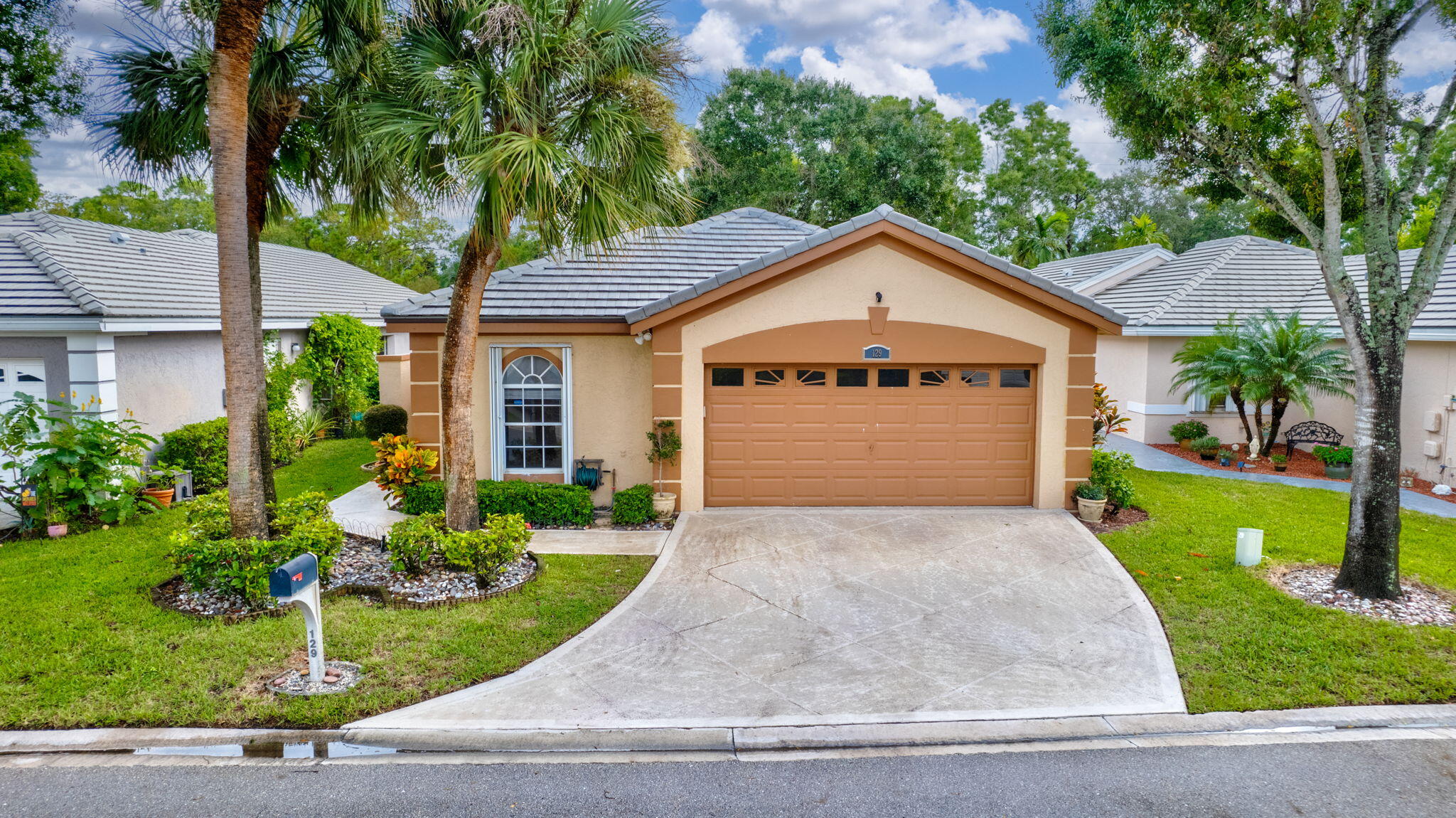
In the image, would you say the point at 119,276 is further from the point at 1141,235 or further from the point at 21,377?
the point at 1141,235

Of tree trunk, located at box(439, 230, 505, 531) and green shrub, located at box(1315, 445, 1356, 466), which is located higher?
tree trunk, located at box(439, 230, 505, 531)

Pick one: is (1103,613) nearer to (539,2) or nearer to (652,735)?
(652,735)

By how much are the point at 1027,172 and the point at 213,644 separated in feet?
146

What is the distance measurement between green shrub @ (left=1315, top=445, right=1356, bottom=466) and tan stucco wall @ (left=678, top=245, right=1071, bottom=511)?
6.91m

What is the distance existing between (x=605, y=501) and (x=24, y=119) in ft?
78.0

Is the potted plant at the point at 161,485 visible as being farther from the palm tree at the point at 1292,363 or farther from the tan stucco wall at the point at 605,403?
the palm tree at the point at 1292,363

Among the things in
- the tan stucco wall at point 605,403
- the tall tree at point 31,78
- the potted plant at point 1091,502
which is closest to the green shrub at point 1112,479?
the potted plant at point 1091,502

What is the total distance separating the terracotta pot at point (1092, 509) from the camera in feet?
36.8

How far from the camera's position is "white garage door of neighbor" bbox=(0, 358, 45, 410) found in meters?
11.3

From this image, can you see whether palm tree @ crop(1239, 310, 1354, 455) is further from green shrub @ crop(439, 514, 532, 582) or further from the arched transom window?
green shrub @ crop(439, 514, 532, 582)

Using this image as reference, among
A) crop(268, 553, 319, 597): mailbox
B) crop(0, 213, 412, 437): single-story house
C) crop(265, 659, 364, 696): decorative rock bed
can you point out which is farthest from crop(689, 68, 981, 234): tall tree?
crop(265, 659, 364, 696): decorative rock bed

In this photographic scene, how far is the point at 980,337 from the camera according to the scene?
11.6m

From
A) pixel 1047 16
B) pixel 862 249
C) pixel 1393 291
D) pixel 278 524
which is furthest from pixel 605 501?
pixel 1393 291

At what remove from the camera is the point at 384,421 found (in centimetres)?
1812
